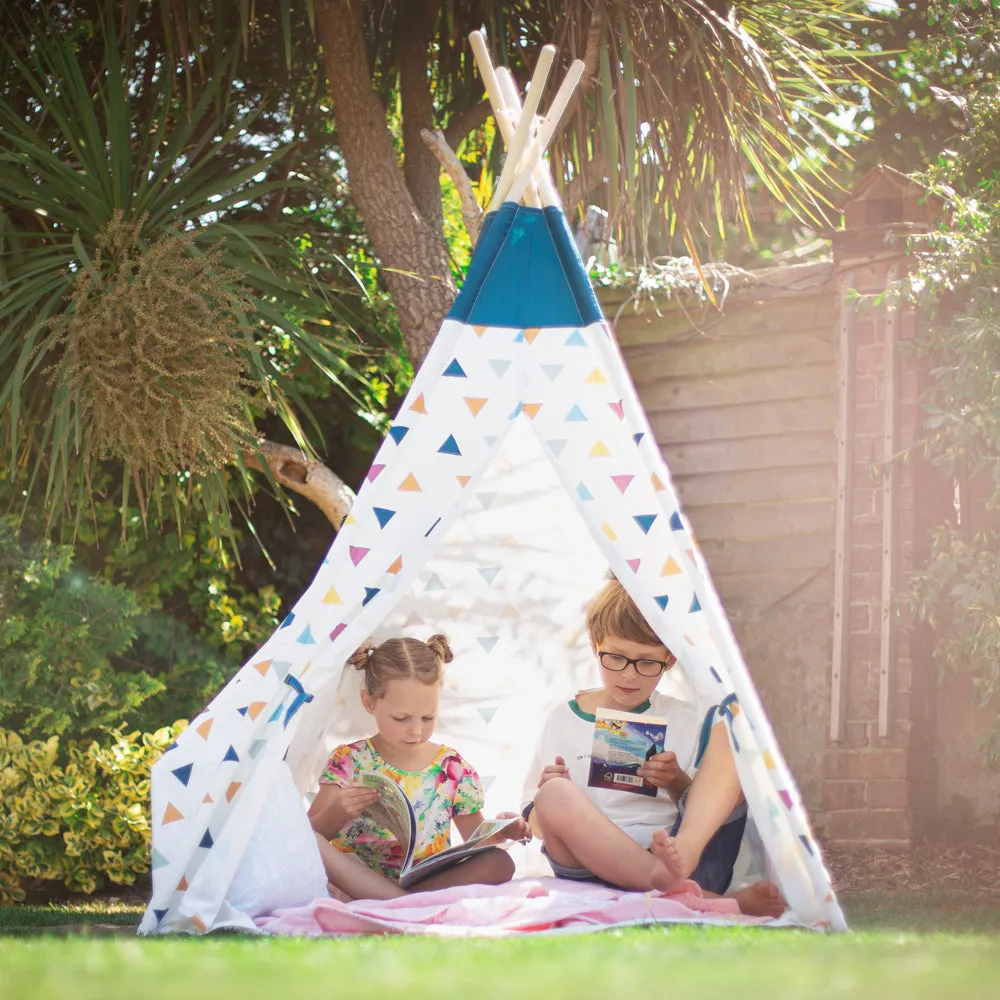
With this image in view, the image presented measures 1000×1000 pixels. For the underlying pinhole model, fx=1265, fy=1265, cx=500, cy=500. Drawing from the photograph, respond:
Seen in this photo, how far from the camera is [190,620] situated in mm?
4074

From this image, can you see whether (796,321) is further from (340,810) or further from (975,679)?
(340,810)

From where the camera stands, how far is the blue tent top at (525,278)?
2.64 metres

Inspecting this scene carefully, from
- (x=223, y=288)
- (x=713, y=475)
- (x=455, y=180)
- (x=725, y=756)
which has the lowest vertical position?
(x=725, y=756)

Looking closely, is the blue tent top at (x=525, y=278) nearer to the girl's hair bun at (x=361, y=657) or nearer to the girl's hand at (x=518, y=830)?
the girl's hair bun at (x=361, y=657)

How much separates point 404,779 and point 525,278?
111 cm

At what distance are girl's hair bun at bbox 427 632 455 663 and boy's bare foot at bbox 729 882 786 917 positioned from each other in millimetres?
844

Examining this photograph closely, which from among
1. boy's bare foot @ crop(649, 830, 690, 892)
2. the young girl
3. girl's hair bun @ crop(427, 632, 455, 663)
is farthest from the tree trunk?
boy's bare foot @ crop(649, 830, 690, 892)

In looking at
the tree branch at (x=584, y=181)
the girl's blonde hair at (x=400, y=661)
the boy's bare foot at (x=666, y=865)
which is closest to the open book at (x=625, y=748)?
the boy's bare foot at (x=666, y=865)

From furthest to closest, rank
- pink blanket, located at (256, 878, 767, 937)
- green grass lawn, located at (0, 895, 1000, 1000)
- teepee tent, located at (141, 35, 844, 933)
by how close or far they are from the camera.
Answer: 1. teepee tent, located at (141, 35, 844, 933)
2. pink blanket, located at (256, 878, 767, 937)
3. green grass lawn, located at (0, 895, 1000, 1000)

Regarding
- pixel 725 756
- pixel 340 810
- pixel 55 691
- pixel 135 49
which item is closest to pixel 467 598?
pixel 340 810

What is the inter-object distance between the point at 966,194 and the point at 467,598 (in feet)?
6.32

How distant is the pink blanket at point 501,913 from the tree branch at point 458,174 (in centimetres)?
182

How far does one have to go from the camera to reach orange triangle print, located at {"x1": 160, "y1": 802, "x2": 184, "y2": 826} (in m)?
2.31

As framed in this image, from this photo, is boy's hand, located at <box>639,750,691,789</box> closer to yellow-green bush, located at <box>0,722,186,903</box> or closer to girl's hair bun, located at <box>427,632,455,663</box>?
girl's hair bun, located at <box>427,632,455,663</box>
